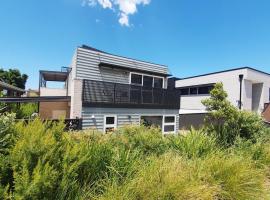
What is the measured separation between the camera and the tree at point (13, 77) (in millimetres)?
46719

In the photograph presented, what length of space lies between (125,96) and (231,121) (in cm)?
799

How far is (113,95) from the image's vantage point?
14.6 metres

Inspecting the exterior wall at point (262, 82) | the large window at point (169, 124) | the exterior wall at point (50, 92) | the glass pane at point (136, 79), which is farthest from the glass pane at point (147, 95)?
the exterior wall at point (262, 82)

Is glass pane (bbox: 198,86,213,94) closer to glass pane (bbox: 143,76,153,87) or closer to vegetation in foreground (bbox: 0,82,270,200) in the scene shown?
glass pane (bbox: 143,76,153,87)

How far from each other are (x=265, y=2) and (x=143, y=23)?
332 inches

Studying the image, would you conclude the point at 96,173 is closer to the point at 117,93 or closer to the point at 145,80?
the point at 117,93

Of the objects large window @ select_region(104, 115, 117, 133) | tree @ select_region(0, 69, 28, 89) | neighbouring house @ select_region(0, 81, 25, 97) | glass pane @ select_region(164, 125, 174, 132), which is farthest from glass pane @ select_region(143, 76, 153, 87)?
tree @ select_region(0, 69, 28, 89)

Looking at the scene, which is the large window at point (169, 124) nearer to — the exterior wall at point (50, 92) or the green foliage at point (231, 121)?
the green foliage at point (231, 121)

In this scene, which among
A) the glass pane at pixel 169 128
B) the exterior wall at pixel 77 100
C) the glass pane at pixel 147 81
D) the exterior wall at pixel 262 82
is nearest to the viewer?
the exterior wall at pixel 77 100

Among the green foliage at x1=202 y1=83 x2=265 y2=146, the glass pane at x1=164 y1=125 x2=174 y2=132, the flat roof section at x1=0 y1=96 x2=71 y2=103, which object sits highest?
the flat roof section at x1=0 y1=96 x2=71 y2=103

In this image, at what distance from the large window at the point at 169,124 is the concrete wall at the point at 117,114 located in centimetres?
45

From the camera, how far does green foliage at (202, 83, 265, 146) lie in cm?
859

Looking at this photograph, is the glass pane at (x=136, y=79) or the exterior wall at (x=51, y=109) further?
the glass pane at (x=136, y=79)

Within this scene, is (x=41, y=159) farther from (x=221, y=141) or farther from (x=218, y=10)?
(x=218, y=10)
